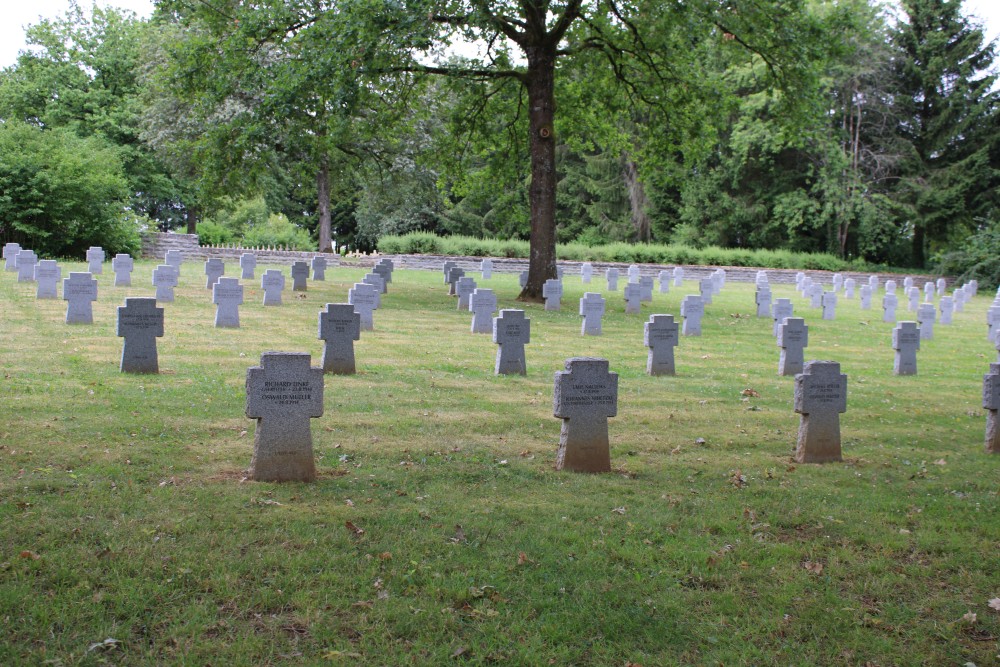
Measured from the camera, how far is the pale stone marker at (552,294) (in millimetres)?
21875

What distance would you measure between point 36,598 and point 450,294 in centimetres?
2075

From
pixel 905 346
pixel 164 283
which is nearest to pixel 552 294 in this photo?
pixel 164 283

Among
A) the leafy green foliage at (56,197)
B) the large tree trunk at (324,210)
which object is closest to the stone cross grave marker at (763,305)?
the leafy green foliage at (56,197)

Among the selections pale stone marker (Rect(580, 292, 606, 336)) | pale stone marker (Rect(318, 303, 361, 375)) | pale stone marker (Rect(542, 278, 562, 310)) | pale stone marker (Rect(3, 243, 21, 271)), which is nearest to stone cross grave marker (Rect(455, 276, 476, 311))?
pale stone marker (Rect(542, 278, 562, 310))

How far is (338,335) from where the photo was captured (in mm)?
11539

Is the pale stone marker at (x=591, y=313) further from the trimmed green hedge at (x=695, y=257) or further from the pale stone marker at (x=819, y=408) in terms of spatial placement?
the trimmed green hedge at (x=695, y=257)

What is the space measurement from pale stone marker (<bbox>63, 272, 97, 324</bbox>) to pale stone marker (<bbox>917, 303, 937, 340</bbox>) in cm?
1693

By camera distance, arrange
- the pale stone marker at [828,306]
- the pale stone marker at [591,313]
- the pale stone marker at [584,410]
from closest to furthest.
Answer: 1. the pale stone marker at [584,410]
2. the pale stone marker at [591,313]
3. the pale stone marker at [828,306]

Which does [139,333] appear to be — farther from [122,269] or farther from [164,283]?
[122,269]

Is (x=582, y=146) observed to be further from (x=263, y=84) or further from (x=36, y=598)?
(x=36, y=598)

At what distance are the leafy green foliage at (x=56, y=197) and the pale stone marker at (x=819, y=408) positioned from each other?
1115 inches

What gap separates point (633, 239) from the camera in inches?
2127

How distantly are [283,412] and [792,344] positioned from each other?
30.5 feet

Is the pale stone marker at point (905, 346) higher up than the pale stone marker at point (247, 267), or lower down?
lower down
